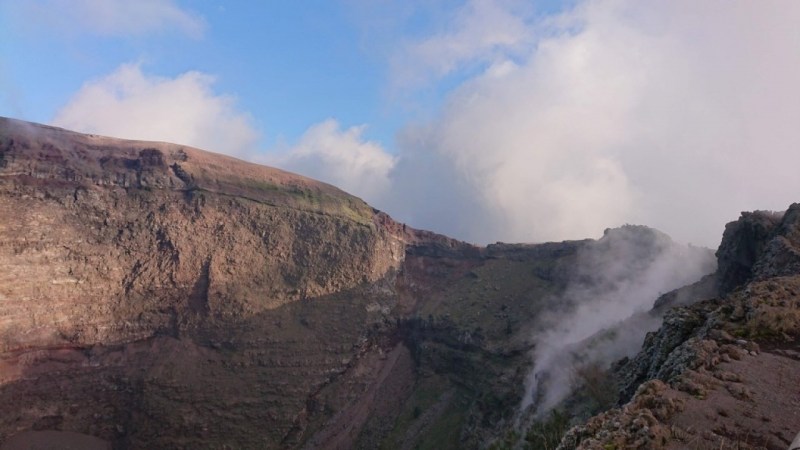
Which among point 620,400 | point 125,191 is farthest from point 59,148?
point 620,400

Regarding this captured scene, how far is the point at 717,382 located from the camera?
1552 cm

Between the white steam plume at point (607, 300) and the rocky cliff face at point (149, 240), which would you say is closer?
the white steam plume at point (607, 300)

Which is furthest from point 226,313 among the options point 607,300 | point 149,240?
point 607,300

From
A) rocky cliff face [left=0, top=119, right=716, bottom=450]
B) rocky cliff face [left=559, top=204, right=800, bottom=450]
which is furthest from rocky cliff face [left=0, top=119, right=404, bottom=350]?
rocky cliff face [left=559, top=204, right=800, bottom=450]

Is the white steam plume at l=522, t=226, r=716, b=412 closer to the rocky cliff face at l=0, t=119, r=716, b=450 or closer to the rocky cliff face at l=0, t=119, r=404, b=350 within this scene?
the rocky cliff face at l=0, t=119, r=716, b=450

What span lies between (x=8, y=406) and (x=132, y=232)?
Answer: 976 inches

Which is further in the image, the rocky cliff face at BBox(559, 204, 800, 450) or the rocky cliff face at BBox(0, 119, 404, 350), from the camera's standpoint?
the rocky cliff face at BBox(0, 119, 404, 350)

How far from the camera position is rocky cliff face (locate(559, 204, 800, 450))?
495 inches

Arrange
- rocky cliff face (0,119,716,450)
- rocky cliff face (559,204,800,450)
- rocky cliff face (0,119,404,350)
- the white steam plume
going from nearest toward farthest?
rocky cliff face (559,204,800,450) < the white steam plume < rocky cliff face (0,119,716,450) < rocky cliff face (0,119,404,350)

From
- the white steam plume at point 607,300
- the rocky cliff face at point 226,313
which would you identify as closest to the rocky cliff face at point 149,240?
the rocky cliff face at point 226,313

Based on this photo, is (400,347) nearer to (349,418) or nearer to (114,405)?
(349,418)

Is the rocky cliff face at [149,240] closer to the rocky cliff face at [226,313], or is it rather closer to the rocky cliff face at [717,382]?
the rocky cliff face at [226,313]

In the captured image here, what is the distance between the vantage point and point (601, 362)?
45312 millimetres

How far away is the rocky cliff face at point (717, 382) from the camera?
41.2ft
